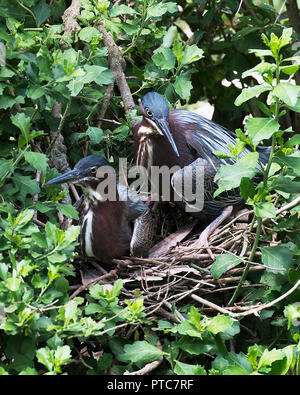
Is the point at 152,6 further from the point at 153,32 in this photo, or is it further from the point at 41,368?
the point at 41,368

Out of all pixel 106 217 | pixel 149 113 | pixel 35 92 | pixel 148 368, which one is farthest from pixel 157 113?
pixel 148 368

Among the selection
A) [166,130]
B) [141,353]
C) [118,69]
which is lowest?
[141,353]

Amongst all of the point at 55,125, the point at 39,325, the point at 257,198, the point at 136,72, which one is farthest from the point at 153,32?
the point at 39,325

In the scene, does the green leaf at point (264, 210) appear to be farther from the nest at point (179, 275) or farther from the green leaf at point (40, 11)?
the green leaf at point (40, 11)

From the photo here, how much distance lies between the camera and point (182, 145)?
12.8 feet

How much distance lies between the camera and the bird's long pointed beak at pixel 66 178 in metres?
3.15

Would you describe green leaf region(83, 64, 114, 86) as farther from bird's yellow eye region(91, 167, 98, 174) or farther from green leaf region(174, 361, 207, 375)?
green leaf region(174, 361, 207, 375)

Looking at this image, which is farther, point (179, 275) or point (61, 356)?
point (179, 275)

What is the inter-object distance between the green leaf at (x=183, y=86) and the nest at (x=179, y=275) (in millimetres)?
669

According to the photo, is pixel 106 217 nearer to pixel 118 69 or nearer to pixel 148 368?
pixel 118 69

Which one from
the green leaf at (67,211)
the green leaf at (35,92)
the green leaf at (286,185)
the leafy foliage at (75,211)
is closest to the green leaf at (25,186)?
the leafy foliage at (75,211)

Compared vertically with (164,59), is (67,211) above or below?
below

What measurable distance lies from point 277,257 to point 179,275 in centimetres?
54

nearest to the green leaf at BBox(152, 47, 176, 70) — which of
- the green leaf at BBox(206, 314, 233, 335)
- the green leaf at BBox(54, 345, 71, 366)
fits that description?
the green leaf at BBox(206, 314, 233, 335)
